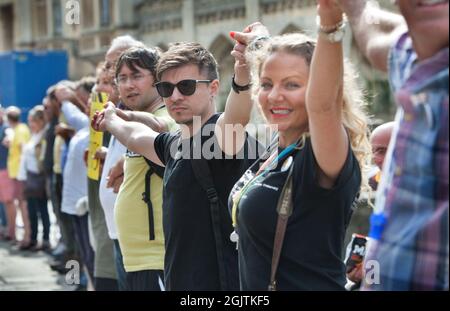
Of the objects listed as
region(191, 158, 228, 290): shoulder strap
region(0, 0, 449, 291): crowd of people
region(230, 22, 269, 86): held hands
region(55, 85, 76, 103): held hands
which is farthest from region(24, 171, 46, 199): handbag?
region(230, 22, 269, 86): held hands

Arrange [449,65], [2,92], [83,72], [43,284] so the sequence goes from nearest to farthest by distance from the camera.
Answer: [449,65] < [43,284] < [2,92] < [83,72]

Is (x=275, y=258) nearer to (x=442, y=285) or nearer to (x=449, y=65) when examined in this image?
(x=442, y=285)

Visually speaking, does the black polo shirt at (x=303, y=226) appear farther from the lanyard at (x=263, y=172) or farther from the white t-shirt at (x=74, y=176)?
the white t-shirt at (x=74, y=176)

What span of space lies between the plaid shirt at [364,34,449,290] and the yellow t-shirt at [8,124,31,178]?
1067 cm

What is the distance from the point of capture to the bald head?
169 inches

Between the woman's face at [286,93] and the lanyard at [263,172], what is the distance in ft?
0.28

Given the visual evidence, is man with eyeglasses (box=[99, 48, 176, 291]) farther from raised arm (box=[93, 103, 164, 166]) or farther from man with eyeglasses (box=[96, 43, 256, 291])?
man with eyeglasses (box=[96, 43, 256, 291])

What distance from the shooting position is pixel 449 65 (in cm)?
237

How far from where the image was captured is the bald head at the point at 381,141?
4.30 meters

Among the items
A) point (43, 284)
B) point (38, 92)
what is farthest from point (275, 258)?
point (38, 92)

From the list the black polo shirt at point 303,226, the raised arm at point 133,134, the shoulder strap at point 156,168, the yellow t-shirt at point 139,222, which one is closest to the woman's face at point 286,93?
the black polo shirt at point 303,226

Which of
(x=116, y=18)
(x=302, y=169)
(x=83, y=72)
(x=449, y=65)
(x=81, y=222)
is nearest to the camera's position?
(x=449, y=65)

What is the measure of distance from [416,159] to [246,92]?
1.42 meters

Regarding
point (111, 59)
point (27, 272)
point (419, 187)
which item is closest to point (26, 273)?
point (27, 272)
